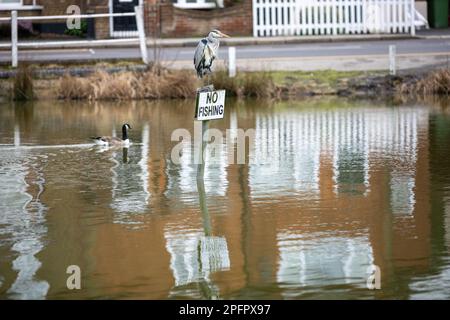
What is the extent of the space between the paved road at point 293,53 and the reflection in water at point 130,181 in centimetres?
1046

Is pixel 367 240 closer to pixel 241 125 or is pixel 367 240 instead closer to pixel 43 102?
pixel 241 125

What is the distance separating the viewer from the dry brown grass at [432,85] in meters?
28.8

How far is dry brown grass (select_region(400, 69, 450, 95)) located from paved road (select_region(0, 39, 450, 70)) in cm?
164

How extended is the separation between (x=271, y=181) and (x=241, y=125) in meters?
6.60

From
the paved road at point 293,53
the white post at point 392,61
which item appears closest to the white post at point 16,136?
the paved road at point 293,53

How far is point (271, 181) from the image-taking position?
17.5 meters

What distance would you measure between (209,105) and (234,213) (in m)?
1.29

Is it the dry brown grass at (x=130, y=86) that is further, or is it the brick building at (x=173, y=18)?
the brick building at (x=173, y=18)

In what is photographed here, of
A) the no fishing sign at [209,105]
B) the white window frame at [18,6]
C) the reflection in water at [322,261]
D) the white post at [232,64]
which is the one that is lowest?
the reflection in water at [322,261]

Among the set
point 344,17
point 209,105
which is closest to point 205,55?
point 209,105

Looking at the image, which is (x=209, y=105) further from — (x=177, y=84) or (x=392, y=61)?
(x=392, y=61)

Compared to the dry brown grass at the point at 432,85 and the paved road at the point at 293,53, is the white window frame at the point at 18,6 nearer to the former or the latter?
the paved road at the point at 293,53

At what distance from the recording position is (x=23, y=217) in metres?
15.3
